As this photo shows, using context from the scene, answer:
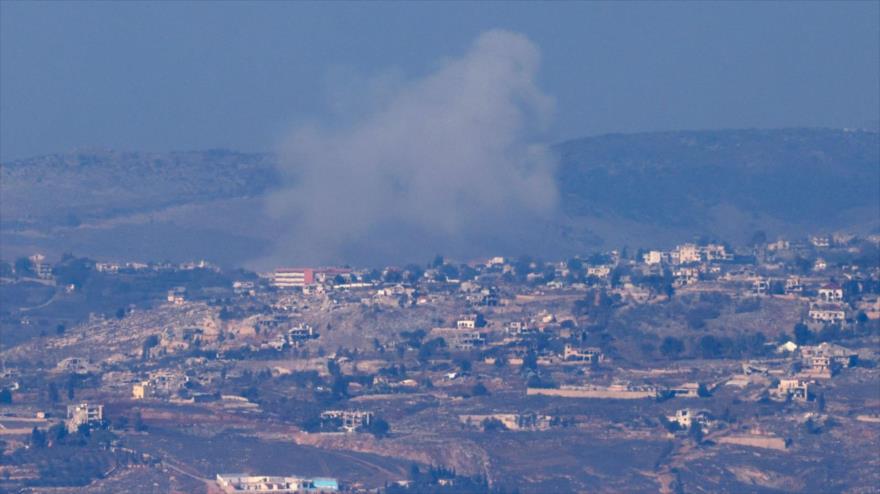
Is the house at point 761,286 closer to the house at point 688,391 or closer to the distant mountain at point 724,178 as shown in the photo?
the house at point 688,391

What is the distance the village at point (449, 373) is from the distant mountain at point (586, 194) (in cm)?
1436

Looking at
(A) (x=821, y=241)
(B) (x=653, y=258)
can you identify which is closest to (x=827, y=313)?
(B) (x=653, y=258)

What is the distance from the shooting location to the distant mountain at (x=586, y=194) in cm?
12150

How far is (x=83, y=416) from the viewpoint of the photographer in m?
75.2

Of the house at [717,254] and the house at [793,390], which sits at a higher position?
the house at [717,254]

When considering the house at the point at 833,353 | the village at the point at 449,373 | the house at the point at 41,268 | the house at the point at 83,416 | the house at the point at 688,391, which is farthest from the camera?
the house at the point at 41,268

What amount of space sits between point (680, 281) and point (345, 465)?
24772 millimetres

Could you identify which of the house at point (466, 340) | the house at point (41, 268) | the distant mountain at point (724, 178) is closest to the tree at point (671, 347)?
the house at point (466, 340)

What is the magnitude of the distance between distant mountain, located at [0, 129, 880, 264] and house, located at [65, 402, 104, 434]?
39343 millimetres

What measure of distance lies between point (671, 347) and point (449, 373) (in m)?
5.52

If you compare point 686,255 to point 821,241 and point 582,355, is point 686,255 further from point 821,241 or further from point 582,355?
point 582,355

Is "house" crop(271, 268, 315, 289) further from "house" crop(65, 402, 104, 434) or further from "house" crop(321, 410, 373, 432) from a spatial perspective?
"house" crop(65, 402, 104, 434)

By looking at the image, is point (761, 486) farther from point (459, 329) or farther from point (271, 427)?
point (459, 329)

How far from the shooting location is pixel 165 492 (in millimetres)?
67562
